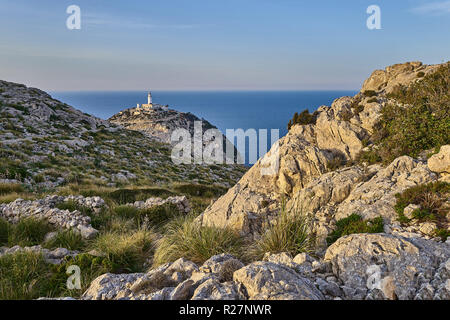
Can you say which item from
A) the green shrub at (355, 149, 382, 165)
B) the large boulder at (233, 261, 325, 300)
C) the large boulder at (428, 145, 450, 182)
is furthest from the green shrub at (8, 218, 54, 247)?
the large boulder at (428, 145, 450, 182)

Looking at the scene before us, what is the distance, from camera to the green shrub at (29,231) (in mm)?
8484

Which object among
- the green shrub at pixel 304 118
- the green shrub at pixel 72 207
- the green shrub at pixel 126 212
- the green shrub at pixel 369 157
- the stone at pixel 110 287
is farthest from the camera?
the green shrub at pixel 304 118

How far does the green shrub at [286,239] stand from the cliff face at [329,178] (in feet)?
1.81

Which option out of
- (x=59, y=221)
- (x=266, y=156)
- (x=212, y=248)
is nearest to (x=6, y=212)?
(x=59, y=221)

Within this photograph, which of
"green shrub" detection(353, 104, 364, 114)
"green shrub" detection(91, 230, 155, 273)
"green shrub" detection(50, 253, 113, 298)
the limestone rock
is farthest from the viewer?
"green shrub" detection(353, 104, 364, 114)

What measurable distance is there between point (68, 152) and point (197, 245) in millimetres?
28328

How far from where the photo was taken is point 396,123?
32.5 feet

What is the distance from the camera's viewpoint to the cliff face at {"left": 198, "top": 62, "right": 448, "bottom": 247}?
7301mm

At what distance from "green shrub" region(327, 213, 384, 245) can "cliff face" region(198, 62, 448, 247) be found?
17cm

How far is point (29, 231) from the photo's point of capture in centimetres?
914

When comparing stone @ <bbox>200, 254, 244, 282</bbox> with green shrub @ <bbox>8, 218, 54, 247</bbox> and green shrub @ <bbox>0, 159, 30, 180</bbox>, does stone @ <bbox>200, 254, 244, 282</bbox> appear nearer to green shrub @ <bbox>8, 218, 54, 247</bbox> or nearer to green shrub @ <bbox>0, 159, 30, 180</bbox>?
green shrub @ <bbox>8, 218, 54, 247</bbox>

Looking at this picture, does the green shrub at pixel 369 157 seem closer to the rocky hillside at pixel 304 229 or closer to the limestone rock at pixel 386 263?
the rocky hillside at pixel 304 229

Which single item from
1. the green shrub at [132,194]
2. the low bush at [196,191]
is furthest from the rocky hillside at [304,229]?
the low bush at [196,191]
